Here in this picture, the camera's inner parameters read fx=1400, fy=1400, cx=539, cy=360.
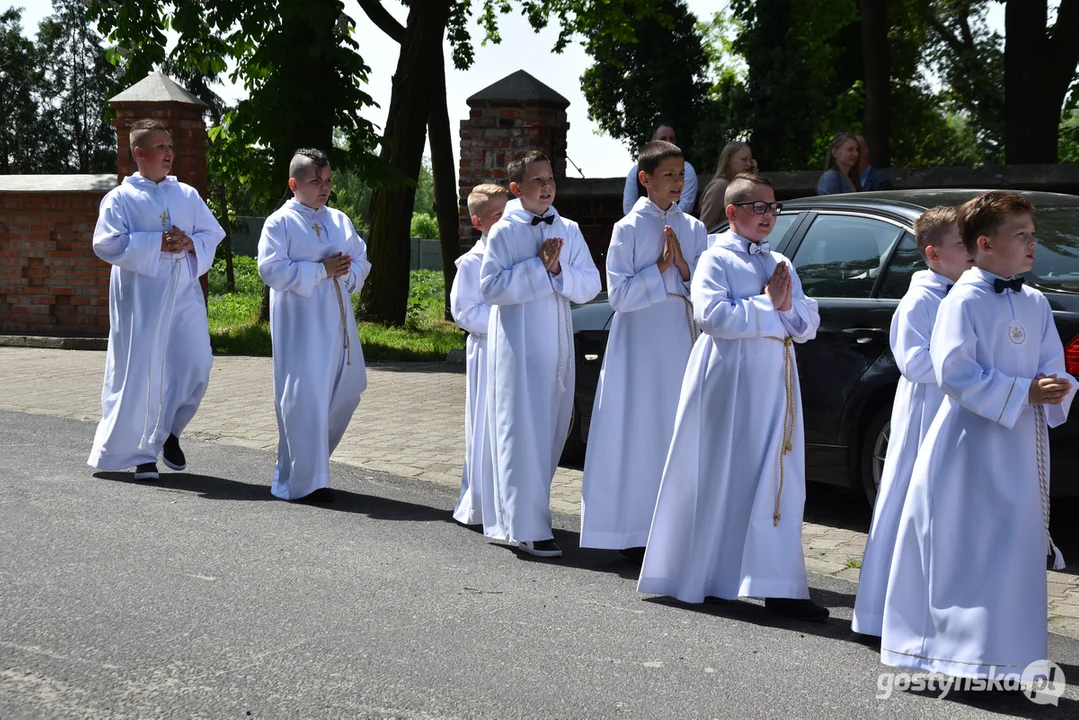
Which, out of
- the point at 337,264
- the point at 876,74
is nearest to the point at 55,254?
the point at 337,264

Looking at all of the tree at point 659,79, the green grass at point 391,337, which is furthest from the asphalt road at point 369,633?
the tree at point 659,79

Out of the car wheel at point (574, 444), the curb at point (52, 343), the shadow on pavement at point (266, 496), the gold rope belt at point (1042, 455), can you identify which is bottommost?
the shadow on pavement at point (266, 496)

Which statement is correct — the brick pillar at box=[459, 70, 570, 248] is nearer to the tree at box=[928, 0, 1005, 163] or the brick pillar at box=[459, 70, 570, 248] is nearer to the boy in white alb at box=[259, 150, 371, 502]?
the boy in white alb at box=[259, 150, 371, 502]

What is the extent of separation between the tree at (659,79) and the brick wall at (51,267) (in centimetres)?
2526

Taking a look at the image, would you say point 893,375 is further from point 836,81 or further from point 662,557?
point 836,81

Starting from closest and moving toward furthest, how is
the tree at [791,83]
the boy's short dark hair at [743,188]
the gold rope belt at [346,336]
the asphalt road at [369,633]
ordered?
1. the asphalt road at [369,633]
2. the boy's short dark hair at [743,188]
3. the gold rope belt at [346,336]
4. the tree at [791,83]

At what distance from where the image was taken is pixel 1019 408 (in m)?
4.52

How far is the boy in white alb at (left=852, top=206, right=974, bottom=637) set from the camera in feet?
16.3

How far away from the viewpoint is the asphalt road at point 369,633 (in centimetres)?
446

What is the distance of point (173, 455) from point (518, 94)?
22.1ft

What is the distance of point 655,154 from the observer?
6.44m

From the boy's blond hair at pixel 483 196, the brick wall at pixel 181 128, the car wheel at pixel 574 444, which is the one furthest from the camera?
the brick wall at pixel 181 128

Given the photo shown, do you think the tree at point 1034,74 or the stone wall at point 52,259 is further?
the tree at point 1034,74

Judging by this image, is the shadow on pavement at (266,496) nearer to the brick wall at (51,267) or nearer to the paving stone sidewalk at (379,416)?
the paving stone sidewalk at (379,416)
